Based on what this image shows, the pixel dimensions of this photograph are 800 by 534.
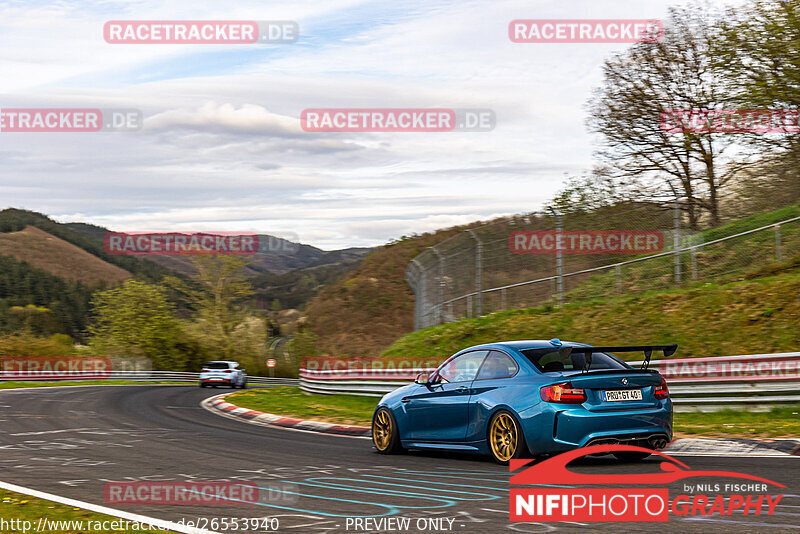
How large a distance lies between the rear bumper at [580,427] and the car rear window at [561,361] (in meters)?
0.61

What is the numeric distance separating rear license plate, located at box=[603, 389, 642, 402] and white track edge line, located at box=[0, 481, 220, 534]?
4.40 metres

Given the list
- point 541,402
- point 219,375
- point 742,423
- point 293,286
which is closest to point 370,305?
point 219,375

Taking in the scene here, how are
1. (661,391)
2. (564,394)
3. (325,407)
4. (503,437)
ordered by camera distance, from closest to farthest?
(564,394) → (661,391) → (503,437) → (325,407)

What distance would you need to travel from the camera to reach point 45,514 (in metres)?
6.54

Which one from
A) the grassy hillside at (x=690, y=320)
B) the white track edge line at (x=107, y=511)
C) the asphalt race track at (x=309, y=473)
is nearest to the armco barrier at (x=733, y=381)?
the grassy hillside at (x=690, y=320)

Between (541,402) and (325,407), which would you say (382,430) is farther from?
(325,407)

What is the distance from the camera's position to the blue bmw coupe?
27.4 feet

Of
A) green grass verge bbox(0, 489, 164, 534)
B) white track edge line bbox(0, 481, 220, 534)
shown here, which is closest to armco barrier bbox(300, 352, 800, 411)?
white track edge line bbox(0, 481, 220, 534)

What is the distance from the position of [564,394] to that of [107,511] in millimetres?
4424

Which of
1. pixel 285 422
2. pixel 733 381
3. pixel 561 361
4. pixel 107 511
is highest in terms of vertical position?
pixel 561 361

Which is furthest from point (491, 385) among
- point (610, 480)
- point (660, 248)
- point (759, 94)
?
point (759, 94)

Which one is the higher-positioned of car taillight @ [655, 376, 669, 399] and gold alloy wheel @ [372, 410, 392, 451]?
car taillight @ [655, 376, 669, 399]

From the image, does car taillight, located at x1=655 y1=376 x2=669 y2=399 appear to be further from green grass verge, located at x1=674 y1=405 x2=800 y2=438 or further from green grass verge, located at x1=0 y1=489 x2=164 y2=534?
green grass verge, located at x1=0 y1=489 x2=164 y2=534

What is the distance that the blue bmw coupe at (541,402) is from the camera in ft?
27.4
